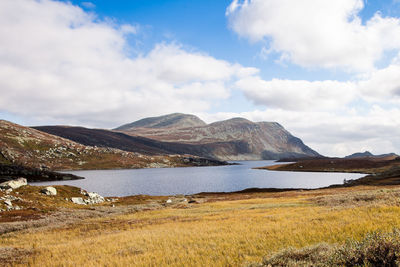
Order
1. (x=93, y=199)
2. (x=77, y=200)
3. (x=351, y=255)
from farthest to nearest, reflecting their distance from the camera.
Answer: (x=93, y=199), (x=77, y=200), (x=351, y=255)

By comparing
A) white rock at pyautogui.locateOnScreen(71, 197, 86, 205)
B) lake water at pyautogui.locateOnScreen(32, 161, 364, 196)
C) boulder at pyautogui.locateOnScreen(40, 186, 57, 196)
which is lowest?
lake water at pyautogui.locateOnScreen(32, 161, 364, 196)

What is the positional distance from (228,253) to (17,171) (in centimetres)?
13803

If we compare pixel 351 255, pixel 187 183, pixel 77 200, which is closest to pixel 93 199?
pixel 77 200

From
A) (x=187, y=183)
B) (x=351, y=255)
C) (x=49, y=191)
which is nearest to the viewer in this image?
(x=351, y=255)

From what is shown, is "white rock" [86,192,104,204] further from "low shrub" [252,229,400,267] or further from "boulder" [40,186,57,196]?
"low shrub" [252,229,400,267]

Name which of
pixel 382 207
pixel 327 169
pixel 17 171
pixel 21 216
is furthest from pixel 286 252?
pixel 327 169

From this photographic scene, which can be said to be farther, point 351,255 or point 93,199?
point 93,199

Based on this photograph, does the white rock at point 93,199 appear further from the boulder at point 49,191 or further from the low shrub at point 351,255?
the low shrub at point 351,255

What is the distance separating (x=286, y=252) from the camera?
8758 mm

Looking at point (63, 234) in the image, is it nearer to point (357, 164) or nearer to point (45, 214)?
point (45, 214)

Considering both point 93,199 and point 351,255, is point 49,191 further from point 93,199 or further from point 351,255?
point 351,255

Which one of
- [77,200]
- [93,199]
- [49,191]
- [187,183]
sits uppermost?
[49,191]

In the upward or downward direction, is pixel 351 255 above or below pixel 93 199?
above

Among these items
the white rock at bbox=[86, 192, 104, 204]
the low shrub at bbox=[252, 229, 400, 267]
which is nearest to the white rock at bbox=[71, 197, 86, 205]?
the white rock at bbox=[86, 192, 104, 204]
